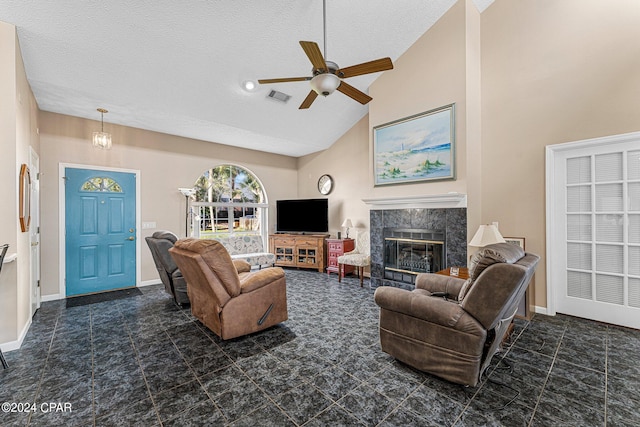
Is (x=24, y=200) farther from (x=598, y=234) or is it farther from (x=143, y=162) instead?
(x=598, y=234)

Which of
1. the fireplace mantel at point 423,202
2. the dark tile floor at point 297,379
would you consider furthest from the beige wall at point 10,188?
the fireplace mantel at point 423,202

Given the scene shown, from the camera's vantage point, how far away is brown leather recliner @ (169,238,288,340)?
8.97 feet

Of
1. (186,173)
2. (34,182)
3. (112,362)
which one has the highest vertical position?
(186,173)

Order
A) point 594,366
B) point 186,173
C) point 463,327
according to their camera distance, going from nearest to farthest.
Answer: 1. point 463,327
2. point 594,366
3. point 186,173

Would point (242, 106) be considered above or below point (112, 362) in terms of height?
above

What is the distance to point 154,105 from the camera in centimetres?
430

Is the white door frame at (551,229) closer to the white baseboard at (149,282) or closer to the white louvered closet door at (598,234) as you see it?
the white louvered closet door at (598,234)

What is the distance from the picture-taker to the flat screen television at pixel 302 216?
20.7 ft

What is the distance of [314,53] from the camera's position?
2404mm

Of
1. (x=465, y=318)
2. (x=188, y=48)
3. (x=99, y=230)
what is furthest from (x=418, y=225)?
(x=99, y=230)

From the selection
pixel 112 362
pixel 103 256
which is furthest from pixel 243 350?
pixel 103 256

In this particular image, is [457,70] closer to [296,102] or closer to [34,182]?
[296,102]

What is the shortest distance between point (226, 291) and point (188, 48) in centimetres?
Result: 306

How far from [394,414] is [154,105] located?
4.92 m
